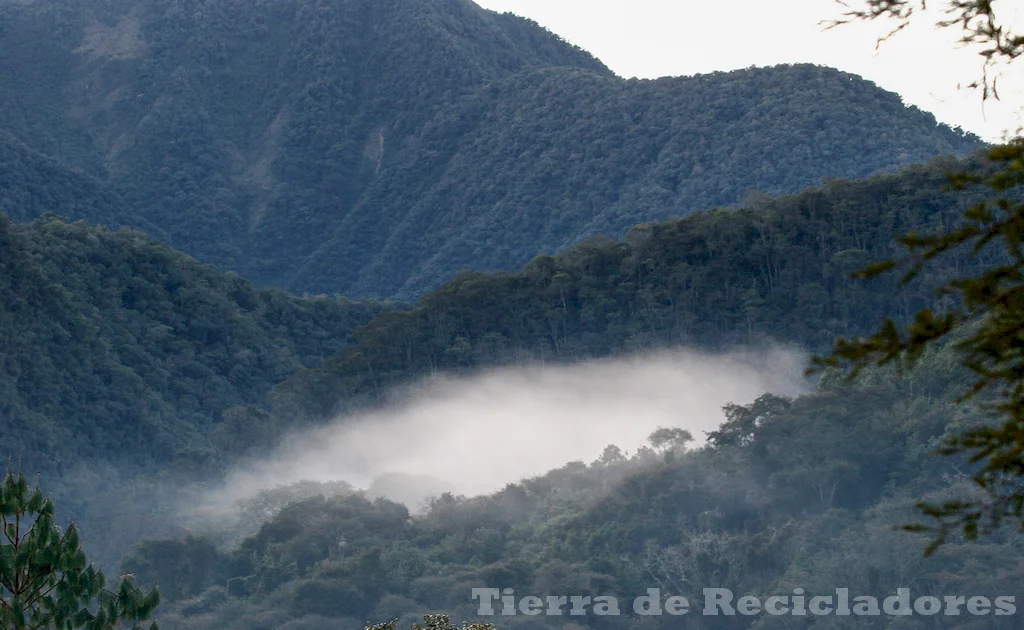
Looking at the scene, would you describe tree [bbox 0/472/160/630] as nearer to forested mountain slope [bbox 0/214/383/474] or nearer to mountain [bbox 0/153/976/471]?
mountain [bbox 0/153/976/471]

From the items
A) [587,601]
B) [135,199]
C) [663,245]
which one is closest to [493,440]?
[663,245]

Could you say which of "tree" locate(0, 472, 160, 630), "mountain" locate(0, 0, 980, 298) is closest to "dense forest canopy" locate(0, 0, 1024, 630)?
"tree" locate(0, 472, 160, 630)

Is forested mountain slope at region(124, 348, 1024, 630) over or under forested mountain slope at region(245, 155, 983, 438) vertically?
under

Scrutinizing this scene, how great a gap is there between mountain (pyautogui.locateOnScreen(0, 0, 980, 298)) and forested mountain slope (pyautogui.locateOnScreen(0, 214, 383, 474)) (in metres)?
16.4

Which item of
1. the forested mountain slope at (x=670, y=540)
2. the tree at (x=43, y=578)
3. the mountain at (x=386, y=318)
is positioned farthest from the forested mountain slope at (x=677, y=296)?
the tree at (x=43, y=578)

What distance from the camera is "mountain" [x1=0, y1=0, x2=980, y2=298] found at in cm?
7612

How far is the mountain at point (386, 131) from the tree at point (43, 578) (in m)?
60.0

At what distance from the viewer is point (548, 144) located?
86688 mm

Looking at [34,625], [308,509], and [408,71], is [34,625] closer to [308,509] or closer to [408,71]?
[308,509]

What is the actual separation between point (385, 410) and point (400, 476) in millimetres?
4459

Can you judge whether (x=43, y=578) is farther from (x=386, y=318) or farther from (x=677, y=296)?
(x=386, y=318)

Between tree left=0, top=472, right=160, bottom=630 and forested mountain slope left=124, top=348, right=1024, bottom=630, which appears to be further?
forested mountain slope left=124, top=348, right=1024, bottom=630

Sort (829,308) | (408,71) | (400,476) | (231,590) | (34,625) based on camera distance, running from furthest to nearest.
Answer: (408,71) → (400,476) → (829,308) → (231,590) → (34,625)

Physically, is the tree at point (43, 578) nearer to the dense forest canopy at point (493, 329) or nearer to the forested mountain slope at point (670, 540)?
the dense forest canopy at point (493, 329)
